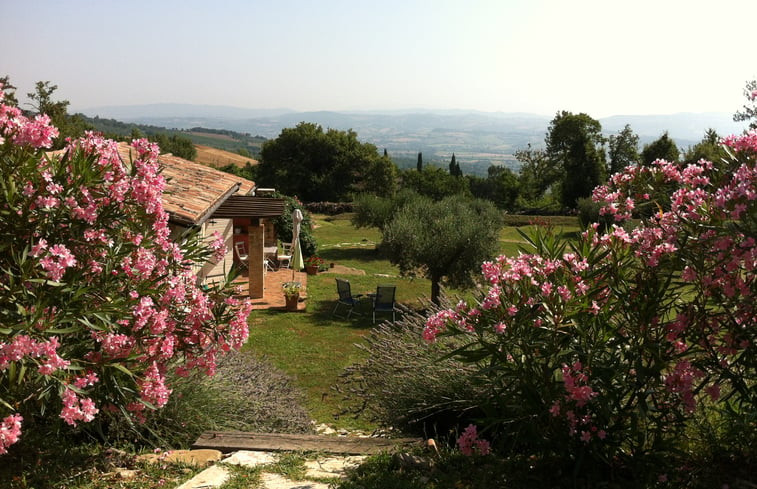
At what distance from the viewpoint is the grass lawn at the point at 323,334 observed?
9.31 m

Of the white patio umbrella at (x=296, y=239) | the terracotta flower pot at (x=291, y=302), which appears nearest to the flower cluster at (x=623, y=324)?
the terracotta flower pot at (x=291, y=302)

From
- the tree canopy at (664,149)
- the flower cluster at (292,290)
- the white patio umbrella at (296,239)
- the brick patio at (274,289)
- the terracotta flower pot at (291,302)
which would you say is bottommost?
the brick patio at (274,289)

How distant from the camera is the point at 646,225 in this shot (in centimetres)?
385

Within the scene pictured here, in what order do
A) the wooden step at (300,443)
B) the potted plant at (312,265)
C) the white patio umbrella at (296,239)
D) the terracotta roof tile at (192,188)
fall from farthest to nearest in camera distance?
the potted plant at (312,265), the white patio umbrella at (296,239), the terracotta roof tile at (192,188), the wooden step at (300,443)

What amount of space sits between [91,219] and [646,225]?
366cm

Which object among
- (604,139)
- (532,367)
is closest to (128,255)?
(532,367)

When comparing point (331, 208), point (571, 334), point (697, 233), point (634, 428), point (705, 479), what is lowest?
point (331, 208)

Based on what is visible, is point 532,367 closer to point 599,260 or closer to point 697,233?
point 599,260

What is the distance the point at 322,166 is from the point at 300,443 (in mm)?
52627

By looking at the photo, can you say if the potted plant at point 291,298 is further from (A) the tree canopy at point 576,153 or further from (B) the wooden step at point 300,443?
(A) the tree canopy at point 576,153

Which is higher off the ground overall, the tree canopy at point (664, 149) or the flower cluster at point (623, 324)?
the tree canopy at point (664, 149)

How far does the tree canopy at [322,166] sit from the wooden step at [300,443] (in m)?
49.6

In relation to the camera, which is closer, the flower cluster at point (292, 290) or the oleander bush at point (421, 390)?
the oleander bush at point (421, 390)

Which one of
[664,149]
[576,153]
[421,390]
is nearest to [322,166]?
[576,153]
